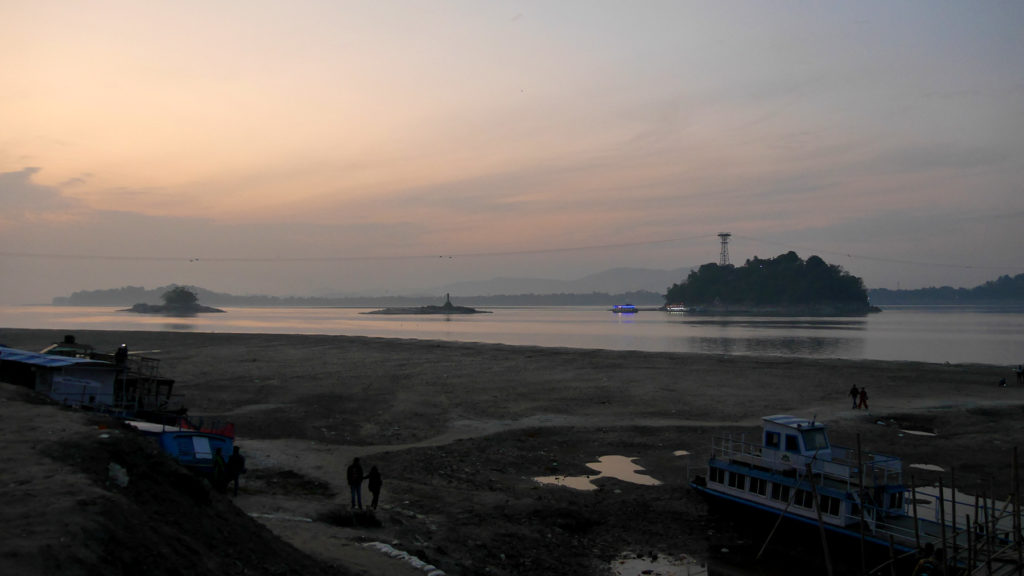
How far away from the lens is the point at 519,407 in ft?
119

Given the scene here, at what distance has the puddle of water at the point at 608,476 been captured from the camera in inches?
910

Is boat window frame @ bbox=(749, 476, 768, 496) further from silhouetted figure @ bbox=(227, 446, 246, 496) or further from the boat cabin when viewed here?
silhouetted figure @ bbox=(227, 446, 246, 496)

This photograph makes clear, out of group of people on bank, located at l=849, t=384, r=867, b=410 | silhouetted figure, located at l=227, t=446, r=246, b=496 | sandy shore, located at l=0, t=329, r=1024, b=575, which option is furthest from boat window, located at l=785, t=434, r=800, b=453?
group of people on bank, located at l=849, t=384, r=867, b=410

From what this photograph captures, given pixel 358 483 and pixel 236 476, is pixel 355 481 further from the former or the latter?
→ pixel 236 476

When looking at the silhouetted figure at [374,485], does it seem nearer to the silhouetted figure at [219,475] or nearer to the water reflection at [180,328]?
the silhouetted figure at [219,475]

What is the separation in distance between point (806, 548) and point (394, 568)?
1143 centimetres

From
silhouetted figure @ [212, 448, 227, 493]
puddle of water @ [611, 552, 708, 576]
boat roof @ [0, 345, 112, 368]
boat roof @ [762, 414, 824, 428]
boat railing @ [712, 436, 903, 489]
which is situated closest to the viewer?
puddle of water @ [611, 552, 708, 576]

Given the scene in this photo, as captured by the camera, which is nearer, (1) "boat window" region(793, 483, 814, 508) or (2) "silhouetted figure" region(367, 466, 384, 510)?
(2) "silhouetted figure" region(367, 466, 384, 510)

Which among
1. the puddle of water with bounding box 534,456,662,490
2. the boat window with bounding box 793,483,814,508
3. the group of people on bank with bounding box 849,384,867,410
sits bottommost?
the puddle of water with bounding box 534,456,662,490

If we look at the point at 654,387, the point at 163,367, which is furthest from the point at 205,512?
the point at 163,367

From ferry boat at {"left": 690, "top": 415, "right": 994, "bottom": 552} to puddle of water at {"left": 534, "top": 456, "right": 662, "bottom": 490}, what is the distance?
7.68ft

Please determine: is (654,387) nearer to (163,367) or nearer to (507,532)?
(507,532)

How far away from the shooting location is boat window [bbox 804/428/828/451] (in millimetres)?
19516

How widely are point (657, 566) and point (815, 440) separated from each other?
6471mm
